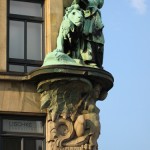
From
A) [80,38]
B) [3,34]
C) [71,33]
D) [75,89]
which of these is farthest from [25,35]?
[75,89]

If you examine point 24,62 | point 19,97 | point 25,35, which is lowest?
point 19,97

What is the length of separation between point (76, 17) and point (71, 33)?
1.91 feet

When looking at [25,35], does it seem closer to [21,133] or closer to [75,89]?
[75,89]

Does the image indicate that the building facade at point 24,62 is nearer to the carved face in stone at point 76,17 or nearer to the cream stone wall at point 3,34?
the cream stone wall at point 3,34

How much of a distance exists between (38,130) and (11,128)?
0.94 metres

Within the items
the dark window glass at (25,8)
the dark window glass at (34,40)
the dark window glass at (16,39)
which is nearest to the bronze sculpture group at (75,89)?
the dark window glass at (34,40)

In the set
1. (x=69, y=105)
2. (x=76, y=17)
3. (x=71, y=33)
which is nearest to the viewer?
(x=69, y=105)

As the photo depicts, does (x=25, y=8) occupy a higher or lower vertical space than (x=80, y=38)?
higher

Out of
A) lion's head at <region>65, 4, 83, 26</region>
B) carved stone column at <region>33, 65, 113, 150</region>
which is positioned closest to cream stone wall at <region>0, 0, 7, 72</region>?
carved stone column at <region>33, 65, 113, 150</region>

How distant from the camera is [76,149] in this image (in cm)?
2323

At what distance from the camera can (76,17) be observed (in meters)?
23.9

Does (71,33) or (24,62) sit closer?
(71,33)

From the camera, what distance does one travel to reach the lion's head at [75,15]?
78.3 ft

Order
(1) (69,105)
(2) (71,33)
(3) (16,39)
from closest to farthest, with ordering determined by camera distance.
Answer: (1) (69,105)
(2) (71,33)
(3) (16,39)
